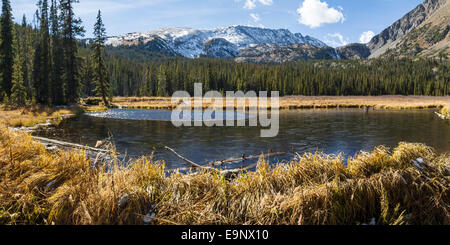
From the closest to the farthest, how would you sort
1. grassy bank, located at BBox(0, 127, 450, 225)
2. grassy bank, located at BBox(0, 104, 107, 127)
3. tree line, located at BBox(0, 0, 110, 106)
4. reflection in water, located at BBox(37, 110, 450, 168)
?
1. grassy bank, located at BBox(0, 127, 450, 225)
2. reflection in water, located at BBox(37, 110, 450, 168)
3. grassy bank, located at BBox(0, 104, 107, 127)
4. tree line, located at BBox(0, 0, 110, 106)

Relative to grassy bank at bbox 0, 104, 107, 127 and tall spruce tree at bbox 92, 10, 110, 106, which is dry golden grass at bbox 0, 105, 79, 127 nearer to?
grassy bank at bbox 0, 104, 107, 127

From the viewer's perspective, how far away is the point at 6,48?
47.4m

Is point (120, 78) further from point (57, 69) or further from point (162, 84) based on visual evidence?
point (57, 69)

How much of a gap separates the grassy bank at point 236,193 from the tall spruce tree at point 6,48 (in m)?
50.6

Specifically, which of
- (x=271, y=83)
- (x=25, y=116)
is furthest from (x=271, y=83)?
(x=25, y=116)

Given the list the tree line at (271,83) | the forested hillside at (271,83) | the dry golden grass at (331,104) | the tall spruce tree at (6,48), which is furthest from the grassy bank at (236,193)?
the tree line at (271,83)

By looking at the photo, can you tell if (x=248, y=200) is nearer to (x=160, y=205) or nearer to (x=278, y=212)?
(x=278, y=212)

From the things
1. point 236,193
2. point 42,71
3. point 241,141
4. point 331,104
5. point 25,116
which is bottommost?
point 241,141

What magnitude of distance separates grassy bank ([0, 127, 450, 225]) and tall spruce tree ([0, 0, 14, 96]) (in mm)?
50556

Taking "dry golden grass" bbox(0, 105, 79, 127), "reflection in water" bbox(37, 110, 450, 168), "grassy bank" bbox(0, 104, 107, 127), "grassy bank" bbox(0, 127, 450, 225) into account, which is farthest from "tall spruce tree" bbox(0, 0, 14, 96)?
"grassy bank" bbox(0, 127, 450, 225)

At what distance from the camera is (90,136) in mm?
23125

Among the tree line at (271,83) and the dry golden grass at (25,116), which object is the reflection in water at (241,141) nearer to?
the dry golden grass at (25,116)

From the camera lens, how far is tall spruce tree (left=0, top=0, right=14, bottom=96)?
4612 cm

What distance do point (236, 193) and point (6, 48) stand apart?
56809mm
